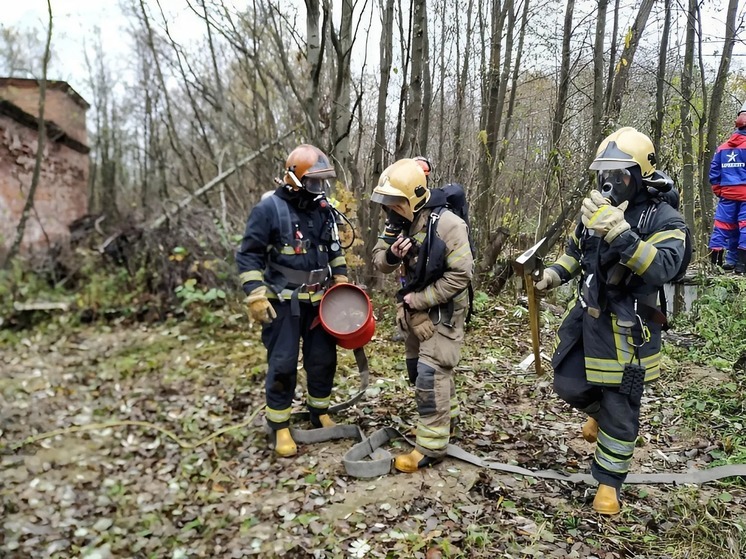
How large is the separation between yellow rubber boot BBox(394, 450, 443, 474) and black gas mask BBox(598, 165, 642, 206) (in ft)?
6.61

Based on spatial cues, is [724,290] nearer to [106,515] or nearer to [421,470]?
[421,470]

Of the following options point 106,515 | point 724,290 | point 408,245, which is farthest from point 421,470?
Answer: point 724,290

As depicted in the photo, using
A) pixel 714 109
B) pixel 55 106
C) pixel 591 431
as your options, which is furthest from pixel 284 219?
pixel 55 106

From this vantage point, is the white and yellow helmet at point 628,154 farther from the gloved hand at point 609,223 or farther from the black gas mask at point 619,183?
the gloved hand at point 609,223

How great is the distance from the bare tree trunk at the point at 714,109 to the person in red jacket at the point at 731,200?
1189 millimetres

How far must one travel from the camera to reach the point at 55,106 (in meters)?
11.0

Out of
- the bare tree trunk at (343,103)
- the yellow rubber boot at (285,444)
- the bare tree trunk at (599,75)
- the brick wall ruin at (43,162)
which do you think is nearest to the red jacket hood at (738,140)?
the bare tree trunk at (599,75)

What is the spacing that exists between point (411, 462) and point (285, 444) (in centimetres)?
98

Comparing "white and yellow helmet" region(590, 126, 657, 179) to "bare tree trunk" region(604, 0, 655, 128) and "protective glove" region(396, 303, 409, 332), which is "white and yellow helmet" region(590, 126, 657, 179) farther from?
"bare tree trunk" region(604, 0, 655, 128)

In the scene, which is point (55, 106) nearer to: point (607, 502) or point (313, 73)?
point (313, 73)

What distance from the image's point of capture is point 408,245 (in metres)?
3.48

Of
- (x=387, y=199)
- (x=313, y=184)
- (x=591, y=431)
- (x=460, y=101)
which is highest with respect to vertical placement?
(x=460, y=101)

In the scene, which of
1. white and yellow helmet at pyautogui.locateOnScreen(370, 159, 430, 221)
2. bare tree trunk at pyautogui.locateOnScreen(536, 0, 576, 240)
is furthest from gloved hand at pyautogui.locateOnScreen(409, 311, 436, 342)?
bare tree trunk at pyautogui.locateOnScreen(536, 0, 576, 240)

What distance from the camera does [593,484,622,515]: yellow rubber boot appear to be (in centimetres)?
299
